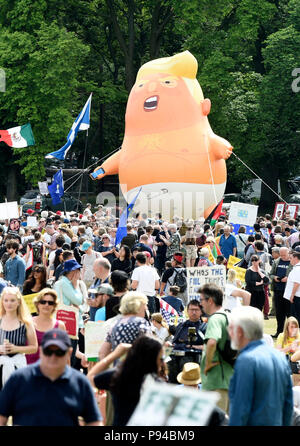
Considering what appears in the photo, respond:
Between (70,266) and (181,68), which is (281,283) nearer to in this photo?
(70,266)

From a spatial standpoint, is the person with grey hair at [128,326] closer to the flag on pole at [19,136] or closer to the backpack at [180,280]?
the backpack at [180,280]

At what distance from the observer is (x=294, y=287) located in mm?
11734

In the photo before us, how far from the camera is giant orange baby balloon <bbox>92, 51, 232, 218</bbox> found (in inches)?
935

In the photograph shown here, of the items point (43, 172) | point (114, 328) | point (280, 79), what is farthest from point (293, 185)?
point (114, 328)

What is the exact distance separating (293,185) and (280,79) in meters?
11.5

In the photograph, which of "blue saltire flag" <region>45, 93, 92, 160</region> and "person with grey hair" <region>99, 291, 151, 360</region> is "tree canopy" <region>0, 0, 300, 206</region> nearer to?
"blue saltire flag" <region>45, 93, 92, 160</region>

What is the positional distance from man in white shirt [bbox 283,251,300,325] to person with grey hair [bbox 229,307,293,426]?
6600mm

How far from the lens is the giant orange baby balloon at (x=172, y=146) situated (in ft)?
77.9

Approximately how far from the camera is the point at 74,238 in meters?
15.1

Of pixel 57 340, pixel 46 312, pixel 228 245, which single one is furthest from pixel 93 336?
pixel 228 245

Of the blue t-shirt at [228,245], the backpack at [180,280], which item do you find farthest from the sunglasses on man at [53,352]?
the blue t-shirt at [228,245]

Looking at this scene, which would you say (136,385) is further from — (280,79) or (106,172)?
(280,79)

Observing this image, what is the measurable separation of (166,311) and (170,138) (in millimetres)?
13739

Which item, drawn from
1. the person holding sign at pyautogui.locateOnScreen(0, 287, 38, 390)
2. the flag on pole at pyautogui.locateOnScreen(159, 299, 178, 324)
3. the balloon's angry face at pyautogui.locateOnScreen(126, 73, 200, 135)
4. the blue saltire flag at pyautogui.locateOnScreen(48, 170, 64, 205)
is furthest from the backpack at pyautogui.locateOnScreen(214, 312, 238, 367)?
the balloon's angry face at pyautogui.locateOnScreen(126, 73, 200, 135)
